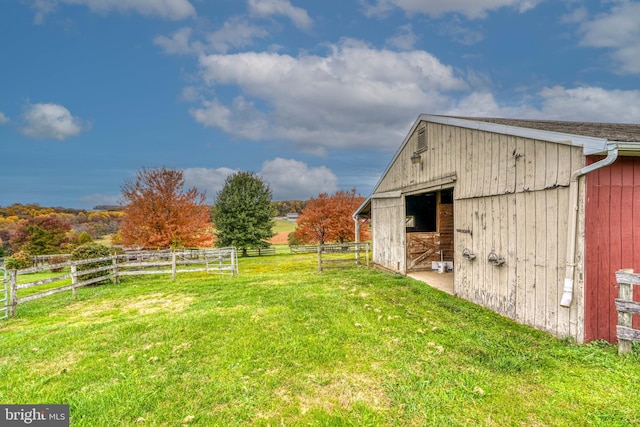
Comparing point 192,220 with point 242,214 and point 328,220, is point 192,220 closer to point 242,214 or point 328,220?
point 242,214

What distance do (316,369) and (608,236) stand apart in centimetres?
462

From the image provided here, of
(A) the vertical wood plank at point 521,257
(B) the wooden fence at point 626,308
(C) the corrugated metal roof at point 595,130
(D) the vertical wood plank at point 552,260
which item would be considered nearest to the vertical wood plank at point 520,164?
(A) the vertical wood plank at point 521,257

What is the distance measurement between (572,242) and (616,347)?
1491mm

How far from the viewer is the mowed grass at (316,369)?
8.95 feet

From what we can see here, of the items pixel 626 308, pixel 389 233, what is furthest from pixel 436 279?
pixel 626 308

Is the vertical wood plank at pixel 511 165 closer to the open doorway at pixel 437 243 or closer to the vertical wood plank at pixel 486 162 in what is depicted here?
the vertical wood plank at pixel 486 162

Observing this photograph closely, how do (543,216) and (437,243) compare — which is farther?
(437,243)

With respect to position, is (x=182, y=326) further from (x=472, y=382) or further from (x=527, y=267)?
(x=527, y=267)

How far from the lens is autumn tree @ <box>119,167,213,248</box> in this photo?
1667 cm

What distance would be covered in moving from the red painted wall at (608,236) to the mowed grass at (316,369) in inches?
19.0

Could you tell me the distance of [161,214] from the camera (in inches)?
668

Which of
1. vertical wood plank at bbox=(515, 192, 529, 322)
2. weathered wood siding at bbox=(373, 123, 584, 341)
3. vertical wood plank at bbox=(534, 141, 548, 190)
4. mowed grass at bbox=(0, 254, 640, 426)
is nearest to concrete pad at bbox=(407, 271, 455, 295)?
weathered wood siding at bbox=(373, 123, 584, 341)

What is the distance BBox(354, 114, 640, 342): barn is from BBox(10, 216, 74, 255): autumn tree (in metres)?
31.8

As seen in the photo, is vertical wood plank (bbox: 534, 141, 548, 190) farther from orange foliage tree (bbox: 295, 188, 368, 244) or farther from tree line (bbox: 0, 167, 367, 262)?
orange foliage tree (bbox: 295, 188, 368, 244)
